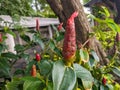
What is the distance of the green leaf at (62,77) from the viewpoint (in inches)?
35.0

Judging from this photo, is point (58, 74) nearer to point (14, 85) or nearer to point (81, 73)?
point (81, 73)

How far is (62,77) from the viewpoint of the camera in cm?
91

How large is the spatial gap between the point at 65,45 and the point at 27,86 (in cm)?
28

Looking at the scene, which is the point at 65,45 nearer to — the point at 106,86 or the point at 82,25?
the point at 106,86

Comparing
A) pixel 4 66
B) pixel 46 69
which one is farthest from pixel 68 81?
pixel 4 66

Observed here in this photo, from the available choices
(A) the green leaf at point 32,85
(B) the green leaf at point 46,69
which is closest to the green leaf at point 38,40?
(B) the green leaf at point 46,69

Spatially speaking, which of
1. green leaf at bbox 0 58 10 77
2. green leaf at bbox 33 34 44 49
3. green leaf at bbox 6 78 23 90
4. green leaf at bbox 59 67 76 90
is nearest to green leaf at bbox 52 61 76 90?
green leaf at bbox 59 67 76 90

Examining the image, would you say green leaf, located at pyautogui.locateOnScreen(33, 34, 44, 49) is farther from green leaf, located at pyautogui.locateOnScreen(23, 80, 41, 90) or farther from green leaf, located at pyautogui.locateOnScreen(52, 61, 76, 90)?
green leaf, located at pyautogui.locateOnScreen(52, 61, 76, 90)

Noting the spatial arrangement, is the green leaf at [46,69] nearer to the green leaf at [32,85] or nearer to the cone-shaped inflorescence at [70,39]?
the green leaf at [32,85]

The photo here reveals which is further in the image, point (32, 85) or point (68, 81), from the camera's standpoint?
point (32, 85)

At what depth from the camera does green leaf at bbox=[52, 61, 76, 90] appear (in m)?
0.89

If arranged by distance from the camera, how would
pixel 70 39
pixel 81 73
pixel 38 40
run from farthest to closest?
pixel 38 40, pixel 81 73, pixel 70 39

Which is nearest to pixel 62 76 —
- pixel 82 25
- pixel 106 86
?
pixel 106 86

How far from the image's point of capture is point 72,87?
910mm
